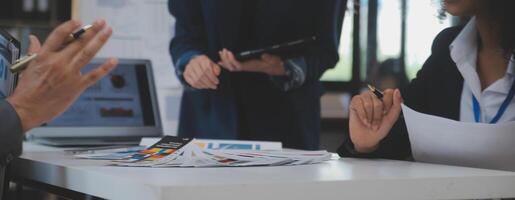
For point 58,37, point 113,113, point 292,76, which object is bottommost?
point 113,113

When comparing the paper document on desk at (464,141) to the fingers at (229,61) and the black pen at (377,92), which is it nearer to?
the black pen at (377,92)

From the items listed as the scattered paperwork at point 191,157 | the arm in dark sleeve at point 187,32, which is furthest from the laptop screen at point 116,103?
the scattered paperwork at point 191,157

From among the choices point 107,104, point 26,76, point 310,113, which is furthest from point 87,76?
point 310,113

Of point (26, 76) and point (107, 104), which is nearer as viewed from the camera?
point (26, 76)

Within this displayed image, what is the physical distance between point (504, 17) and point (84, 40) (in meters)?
0.99

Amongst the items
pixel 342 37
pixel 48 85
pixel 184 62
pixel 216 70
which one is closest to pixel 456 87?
pixel 216 70

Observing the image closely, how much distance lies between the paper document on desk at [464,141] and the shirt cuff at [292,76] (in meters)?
0.69

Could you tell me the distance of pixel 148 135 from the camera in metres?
2.27

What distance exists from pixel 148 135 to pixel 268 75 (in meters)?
0.38

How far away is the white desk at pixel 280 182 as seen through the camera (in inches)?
37.3

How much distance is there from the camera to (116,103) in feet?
7.41

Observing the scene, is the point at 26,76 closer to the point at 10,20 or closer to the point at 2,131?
the point at 2,131

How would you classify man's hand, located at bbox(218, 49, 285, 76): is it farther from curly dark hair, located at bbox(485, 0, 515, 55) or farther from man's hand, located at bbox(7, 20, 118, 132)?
man's hand, located at bbox(7, 20, 118, 132)

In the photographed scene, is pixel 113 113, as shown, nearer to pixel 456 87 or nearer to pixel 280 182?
pixel 456 87
